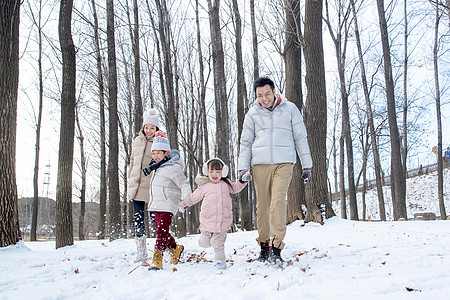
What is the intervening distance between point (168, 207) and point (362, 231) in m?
3.52

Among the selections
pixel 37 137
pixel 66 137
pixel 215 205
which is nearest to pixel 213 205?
pixel 215 205

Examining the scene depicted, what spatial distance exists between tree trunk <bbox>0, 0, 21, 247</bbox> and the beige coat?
192 cm

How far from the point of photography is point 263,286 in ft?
7.95

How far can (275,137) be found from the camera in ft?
11.6

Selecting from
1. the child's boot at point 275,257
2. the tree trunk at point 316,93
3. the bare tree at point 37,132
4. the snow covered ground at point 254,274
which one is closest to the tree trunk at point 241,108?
the tree trunk at point 316,93

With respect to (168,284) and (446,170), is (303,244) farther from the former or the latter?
(446,170)

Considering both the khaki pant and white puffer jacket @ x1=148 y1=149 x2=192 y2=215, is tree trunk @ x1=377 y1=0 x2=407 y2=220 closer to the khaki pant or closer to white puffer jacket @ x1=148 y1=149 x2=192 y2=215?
the khaki pant

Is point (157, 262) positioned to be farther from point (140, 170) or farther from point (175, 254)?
point (140, 170)

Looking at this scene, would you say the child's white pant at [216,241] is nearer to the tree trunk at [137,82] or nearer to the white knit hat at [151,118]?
the white knit hat at [151,118]

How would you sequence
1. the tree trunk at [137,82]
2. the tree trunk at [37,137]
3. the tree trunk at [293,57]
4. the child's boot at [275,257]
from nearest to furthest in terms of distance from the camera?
the child's boot at [275,257], the tree trunk at [293,57], the tree trunk at [137,82], the tree trunk at [37,137]

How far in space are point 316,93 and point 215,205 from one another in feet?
14.6

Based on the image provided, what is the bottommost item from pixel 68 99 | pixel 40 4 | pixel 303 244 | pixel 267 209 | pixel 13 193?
pixel 303 244

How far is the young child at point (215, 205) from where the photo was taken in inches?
130

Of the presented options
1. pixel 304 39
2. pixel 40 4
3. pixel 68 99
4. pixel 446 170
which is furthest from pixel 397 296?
pixel 446 170
